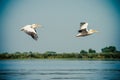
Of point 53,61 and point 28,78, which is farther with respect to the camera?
point 53,61

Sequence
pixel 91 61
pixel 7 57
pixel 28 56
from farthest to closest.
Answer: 1. pixel 91 61
2. pixel 7 57
3. pixel 28 56

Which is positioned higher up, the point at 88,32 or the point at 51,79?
the point at 88,32

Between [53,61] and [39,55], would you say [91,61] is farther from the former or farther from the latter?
[39,55]

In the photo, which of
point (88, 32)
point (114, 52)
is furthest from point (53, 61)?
point (88, 32)

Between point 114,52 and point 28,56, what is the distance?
1829mm

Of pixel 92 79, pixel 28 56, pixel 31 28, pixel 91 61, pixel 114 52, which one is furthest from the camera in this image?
pixel 91 61

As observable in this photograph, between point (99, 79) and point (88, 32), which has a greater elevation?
point (88, 32)

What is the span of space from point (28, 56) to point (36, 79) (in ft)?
11.1

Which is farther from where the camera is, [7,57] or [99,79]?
[7,57]

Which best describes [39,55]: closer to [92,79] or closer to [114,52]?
[114,52]

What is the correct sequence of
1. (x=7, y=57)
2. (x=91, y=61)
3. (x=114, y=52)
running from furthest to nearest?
(x=91, y=61) → (x=7, y=57) → (x=114, y=52)

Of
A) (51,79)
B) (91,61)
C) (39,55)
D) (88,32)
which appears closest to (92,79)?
(51,79)

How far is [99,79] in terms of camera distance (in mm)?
6492

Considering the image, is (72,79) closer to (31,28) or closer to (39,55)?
(31,28)
